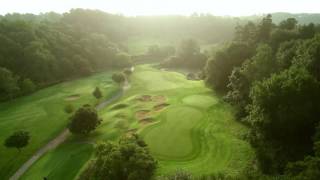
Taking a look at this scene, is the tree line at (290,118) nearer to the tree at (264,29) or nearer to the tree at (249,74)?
the tree at (249,74)

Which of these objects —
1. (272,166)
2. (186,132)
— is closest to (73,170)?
(186,132)

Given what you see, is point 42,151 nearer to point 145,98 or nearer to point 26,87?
point 145,98

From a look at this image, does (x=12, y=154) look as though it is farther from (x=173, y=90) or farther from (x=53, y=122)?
(x=173, y=90)

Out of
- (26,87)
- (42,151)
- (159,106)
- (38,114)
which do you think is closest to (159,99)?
(159,106)

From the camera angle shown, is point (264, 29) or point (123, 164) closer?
point (123, 164)

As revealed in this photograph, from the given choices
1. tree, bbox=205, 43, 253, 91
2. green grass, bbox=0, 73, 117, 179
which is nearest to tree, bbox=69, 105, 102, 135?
green grass, bbox=0, 73, 117, 179

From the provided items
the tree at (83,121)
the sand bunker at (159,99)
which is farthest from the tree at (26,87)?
the tree at (83,121)
